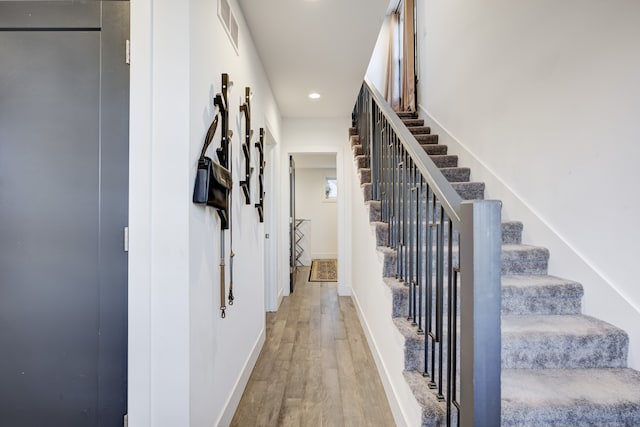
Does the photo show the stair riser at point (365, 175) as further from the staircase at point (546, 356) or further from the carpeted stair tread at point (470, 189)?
the staircase at point (546, 356)

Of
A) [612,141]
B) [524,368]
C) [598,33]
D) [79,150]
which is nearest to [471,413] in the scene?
[524,368]

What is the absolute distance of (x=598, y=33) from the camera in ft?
5.48

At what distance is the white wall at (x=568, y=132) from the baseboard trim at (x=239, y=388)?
2.04 m

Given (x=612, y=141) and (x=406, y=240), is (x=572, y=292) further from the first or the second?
(x=406, y=240)

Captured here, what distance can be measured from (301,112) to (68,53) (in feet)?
9.95

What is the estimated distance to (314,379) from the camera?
2.25m

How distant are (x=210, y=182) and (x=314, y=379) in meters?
1.68

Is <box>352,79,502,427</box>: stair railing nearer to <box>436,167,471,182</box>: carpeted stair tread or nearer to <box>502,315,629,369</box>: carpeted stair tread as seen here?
<box>502,315,629,369</box>: carpeted stair tread

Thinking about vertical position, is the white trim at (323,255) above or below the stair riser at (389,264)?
below

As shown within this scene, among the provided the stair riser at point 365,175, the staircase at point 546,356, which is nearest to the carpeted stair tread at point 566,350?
the staircase at point 546,356

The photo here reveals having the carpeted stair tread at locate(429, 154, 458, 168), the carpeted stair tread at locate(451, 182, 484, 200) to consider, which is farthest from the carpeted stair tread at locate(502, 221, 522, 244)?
the carpeted stair tread at locate(429, 154, 458, 168)

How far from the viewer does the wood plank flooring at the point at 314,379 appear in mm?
1838

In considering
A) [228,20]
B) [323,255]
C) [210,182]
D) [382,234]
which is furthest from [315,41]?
[323,255]

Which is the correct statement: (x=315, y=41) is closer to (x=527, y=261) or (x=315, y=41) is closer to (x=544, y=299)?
(x=527, y=261)
